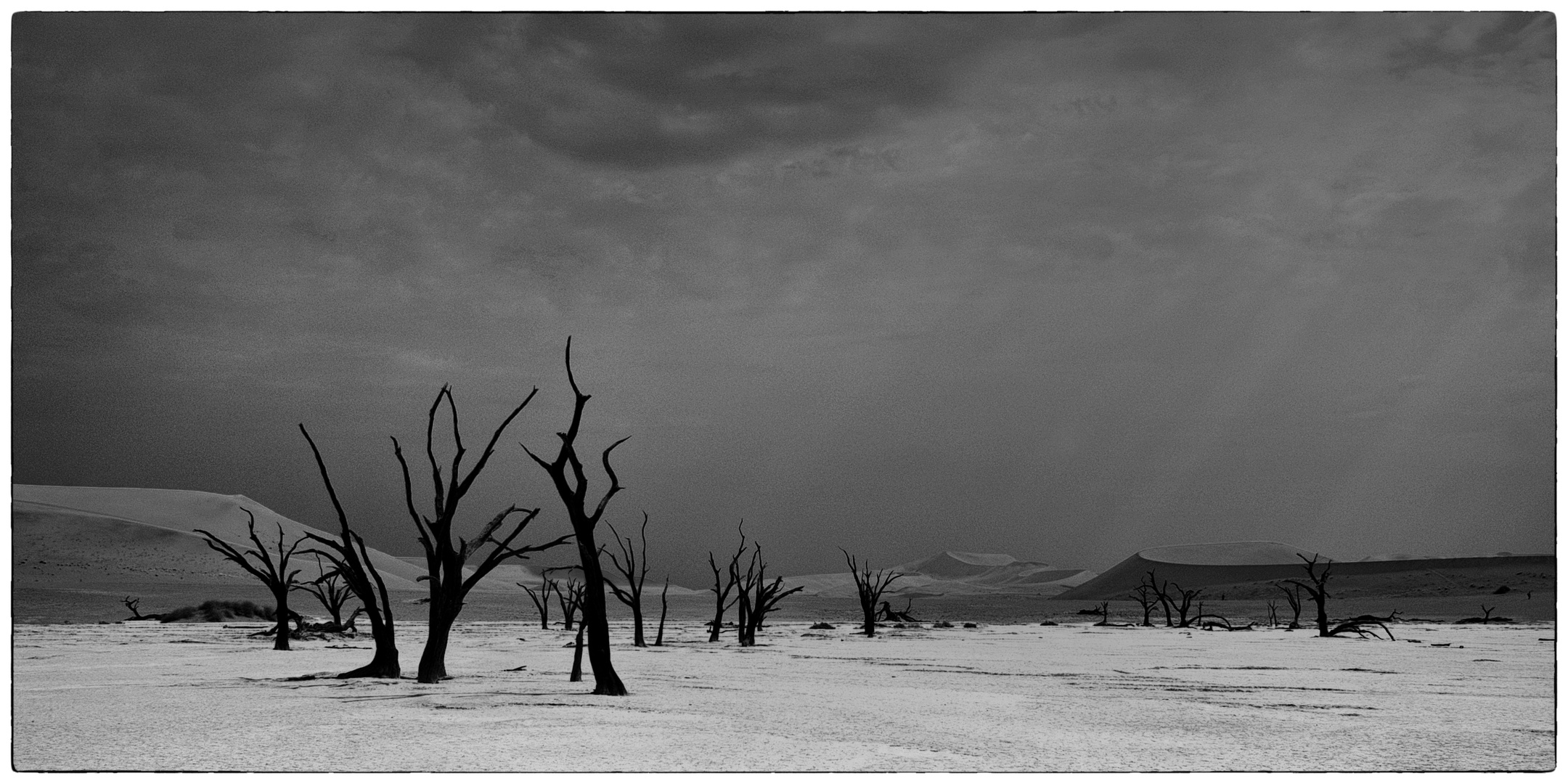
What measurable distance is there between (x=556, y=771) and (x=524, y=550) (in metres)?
6.36

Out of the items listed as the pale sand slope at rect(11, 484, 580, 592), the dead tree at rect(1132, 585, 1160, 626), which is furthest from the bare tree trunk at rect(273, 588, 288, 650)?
the pale sand slope at rect(11, 484, 580, 592)

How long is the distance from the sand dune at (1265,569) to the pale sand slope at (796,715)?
51.8 meters

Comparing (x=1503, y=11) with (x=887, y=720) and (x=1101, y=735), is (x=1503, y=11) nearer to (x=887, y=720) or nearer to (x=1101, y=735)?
(x=1101, y=735)

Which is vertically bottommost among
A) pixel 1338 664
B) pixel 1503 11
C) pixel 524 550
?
pixel 1338 664

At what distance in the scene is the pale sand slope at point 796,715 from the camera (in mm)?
10086

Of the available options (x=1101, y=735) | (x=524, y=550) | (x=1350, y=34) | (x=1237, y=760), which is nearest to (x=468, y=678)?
(x=524, y=550)

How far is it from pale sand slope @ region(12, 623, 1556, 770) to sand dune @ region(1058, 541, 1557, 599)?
5175 centimetres

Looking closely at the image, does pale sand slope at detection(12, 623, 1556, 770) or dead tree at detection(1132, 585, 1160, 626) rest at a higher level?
pale sand slope at detection(12, 623, 1556, 770)

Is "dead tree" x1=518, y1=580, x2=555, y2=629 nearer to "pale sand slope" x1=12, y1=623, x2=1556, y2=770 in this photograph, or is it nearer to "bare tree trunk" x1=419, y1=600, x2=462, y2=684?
"pale sand slope" x1=12, y1=623, x2=1556, y2=770

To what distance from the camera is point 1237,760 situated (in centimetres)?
1017

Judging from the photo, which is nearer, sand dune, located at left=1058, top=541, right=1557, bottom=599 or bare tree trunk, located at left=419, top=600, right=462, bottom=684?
bare tree trunk, located at left=419, top=600, right=462, bottom=684

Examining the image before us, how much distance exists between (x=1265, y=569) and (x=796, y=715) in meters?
129

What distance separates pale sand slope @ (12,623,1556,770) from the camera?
10.1 meters

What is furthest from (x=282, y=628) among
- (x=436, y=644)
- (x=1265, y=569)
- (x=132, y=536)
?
(x=1265, y=569)
